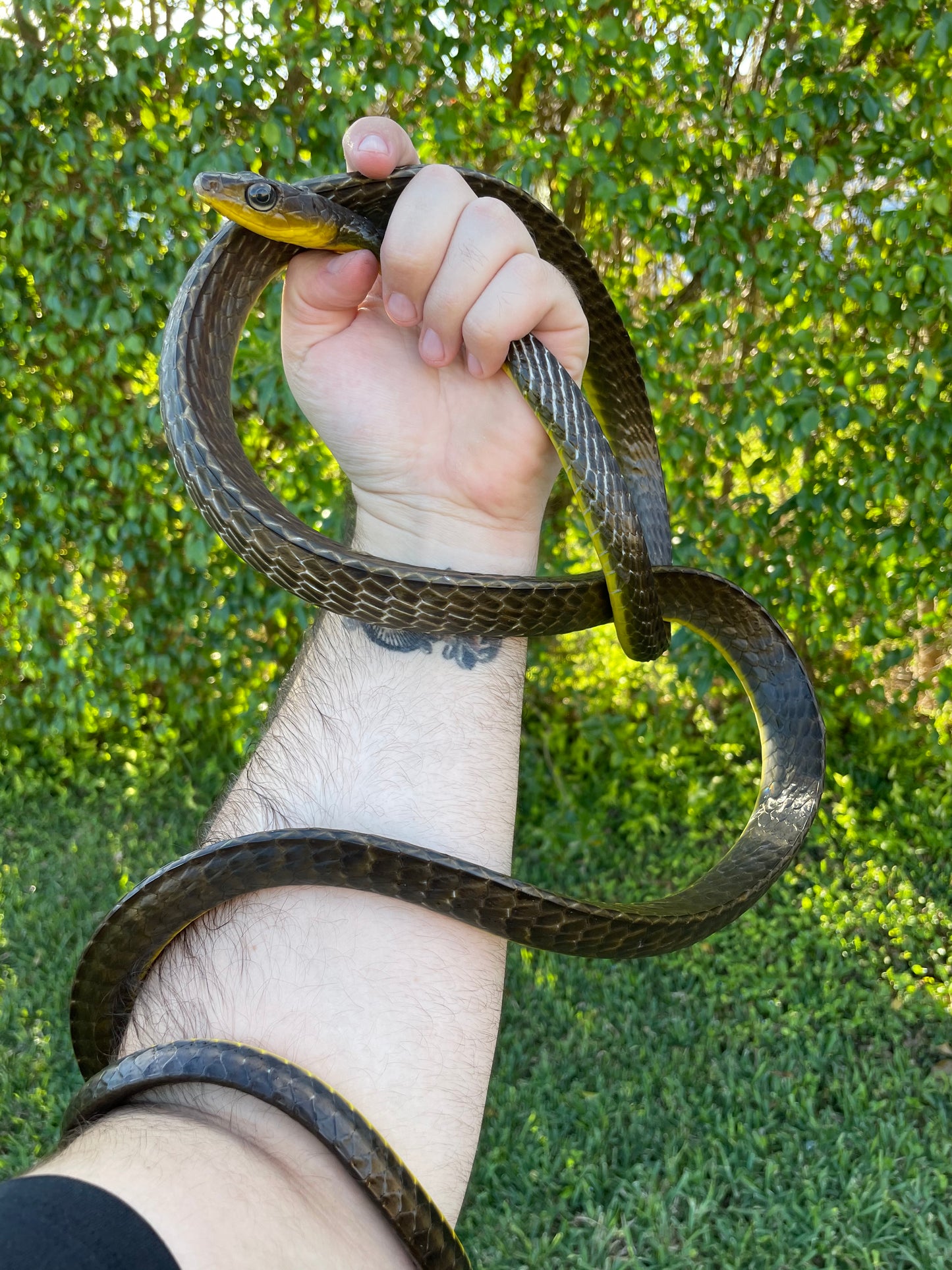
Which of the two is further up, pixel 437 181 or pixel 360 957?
pixel 437 181

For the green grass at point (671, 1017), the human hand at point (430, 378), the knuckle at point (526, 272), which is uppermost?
the knuckle at point (526, 272)

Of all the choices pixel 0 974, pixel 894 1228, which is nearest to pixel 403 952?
pixel 894 1228

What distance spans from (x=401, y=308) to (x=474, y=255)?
0.56 ft

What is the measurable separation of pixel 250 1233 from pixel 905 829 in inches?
156

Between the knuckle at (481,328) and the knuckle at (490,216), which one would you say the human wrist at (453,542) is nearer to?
the knuckle at (481,328)

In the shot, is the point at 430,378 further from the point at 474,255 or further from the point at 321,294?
the point at 474,255

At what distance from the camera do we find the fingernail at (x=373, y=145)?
1.53 meters

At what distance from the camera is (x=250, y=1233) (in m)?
0.95

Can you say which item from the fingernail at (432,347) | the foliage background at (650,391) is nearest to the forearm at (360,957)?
the fingernail at (432,347)

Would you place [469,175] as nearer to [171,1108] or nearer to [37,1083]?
[171,1108]

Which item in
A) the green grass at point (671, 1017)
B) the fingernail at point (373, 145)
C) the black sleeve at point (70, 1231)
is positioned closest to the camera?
the black sleeve at point (70, 1231)

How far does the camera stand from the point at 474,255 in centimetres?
144

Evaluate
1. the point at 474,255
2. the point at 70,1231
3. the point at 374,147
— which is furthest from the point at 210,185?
the point at 70,1231

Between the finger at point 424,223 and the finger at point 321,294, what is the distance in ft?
0.78
